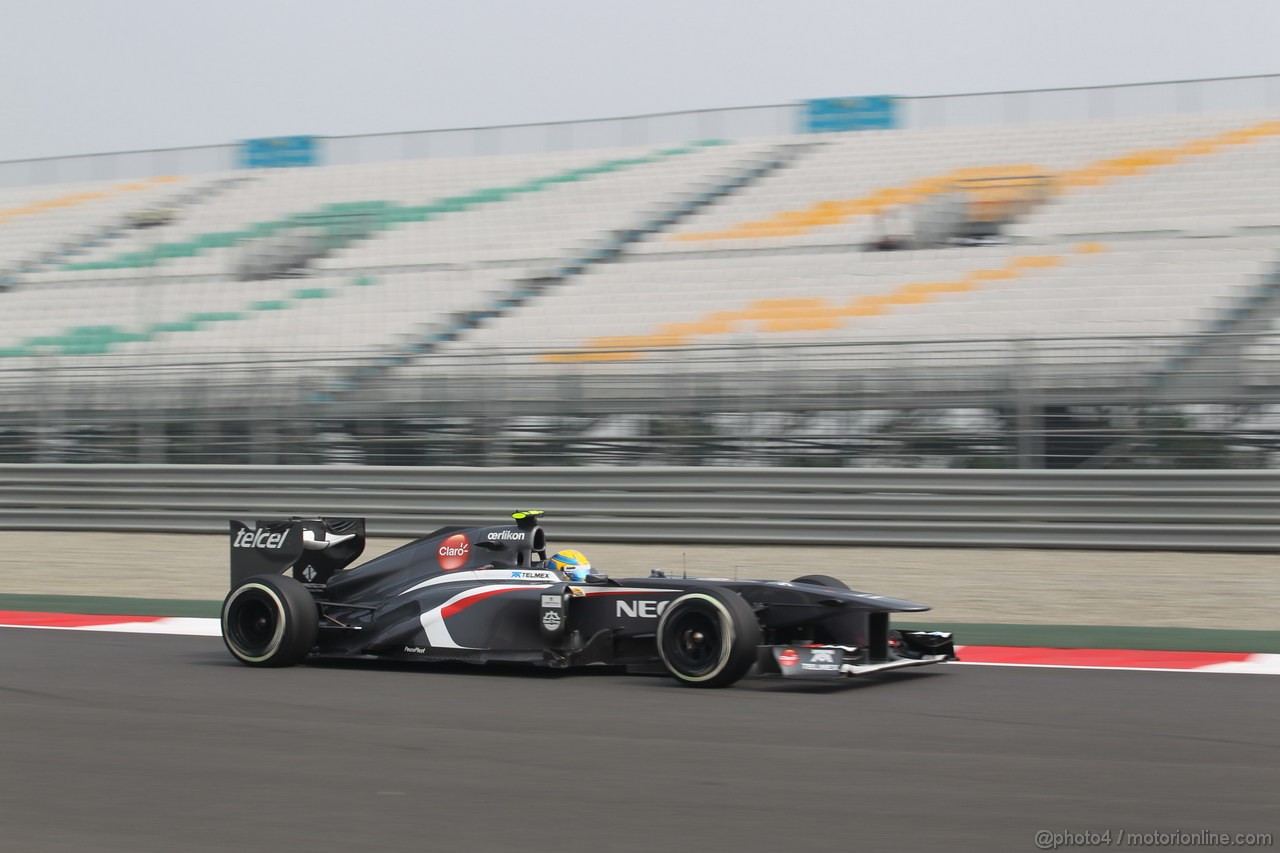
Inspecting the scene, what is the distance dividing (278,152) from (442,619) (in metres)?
26.5

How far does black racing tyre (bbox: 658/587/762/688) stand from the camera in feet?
19.7

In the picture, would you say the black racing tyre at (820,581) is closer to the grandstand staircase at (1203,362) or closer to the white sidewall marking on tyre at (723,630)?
the white sidewall marking on tyre at (723,630)

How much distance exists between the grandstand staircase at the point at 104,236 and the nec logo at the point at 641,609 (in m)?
22.6

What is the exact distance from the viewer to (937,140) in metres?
24.3

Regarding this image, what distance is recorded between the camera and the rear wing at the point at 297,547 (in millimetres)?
7461

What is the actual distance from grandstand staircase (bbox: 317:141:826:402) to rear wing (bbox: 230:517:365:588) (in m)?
8.38

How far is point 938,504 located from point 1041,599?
2.85 meters

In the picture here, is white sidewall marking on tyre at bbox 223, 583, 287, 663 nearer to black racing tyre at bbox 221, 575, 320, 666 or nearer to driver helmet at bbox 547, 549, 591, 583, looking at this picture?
black racing tyre at bbox 221, 575, 320, 666

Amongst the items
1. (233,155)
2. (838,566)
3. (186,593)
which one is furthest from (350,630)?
(233,155)

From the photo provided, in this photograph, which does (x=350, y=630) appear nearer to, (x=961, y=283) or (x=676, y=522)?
(x=676, y=522)

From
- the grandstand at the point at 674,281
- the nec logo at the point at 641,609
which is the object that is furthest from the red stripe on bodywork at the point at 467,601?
the grandstand at the point at 674,281

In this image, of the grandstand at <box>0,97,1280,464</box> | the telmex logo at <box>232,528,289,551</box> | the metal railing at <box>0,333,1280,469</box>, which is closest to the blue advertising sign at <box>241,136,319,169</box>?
the grandstand at <box>0,97,1280,464</box>

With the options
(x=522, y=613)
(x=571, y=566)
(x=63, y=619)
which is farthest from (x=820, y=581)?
(x=63, y=619)

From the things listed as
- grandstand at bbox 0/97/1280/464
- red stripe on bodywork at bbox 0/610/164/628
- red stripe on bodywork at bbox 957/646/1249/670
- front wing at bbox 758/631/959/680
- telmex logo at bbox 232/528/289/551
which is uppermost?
grandstand at bbox 0/97/1280/464
